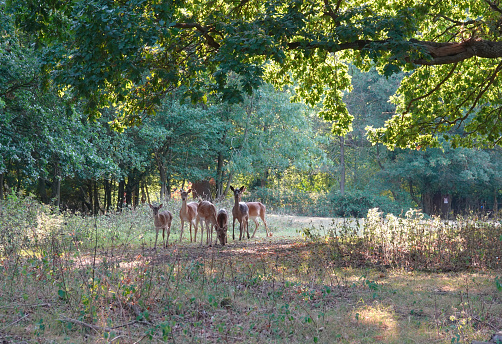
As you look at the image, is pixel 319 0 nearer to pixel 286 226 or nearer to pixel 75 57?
pixel 75 57

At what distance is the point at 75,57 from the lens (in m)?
9.68

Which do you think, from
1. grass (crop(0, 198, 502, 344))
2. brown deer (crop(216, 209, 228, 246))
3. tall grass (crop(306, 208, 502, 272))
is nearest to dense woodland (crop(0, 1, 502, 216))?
brown deer (crop(216, 209, 228, 246))

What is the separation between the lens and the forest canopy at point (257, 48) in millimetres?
9023

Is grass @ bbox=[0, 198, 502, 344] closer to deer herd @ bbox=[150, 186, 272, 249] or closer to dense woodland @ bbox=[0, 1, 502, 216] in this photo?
deer herd @ bbox=[150, 186, 272, 249]

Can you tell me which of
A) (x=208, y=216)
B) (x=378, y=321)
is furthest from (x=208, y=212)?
(x=378, y=321)

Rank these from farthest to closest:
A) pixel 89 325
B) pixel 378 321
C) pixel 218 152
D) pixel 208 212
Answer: pixel 218 152, pixel 208 212, pixel 378 321, pixel 89 325

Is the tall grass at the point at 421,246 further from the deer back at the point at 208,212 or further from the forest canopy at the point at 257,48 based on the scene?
the deer back at the point at 208,212

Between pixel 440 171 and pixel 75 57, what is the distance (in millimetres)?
28006

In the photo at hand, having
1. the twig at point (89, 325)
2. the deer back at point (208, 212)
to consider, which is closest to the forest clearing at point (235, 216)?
the twig at point (89, 325)

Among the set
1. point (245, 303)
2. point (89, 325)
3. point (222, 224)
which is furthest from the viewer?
point (222, 224)

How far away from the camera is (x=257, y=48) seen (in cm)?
880

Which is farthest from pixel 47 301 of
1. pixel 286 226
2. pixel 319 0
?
pixel 286 226

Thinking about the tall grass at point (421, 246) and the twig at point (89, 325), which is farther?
the tall grass at point (421, 246)

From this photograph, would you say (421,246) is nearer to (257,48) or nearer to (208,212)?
(257,48)
